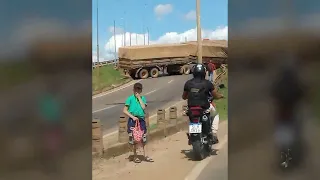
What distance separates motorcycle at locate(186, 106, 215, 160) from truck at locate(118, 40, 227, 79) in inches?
459

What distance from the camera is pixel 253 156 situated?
1450 millimetres

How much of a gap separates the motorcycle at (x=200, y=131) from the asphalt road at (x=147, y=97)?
249 cm

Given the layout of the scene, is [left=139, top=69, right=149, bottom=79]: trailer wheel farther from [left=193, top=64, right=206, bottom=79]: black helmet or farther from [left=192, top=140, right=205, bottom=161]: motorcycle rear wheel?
[left=193, top=64, right=206, bottom=79]: black helmet

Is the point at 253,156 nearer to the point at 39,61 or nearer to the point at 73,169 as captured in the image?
the point at 73,169

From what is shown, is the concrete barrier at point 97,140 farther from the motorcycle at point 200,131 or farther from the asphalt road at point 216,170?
the asphalt road at point 216,170

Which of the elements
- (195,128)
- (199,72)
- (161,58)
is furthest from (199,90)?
(161,58)

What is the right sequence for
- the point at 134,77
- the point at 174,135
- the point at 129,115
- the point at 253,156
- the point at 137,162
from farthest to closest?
the point at 134,77 → the point at 174,135 → the point at 137,162 → the point at 129,115 → the point at 253,156

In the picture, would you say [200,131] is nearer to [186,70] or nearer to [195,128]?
[195,128]

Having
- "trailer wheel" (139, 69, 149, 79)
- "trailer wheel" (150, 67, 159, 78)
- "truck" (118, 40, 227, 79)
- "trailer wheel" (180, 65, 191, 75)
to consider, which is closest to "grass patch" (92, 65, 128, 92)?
Answer: "truck" (118, 40, 227, 79)

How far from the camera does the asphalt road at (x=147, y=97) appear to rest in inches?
350

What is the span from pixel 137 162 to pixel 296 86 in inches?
128

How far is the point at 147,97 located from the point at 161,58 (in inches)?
177

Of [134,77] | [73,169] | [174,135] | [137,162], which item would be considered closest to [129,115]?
[137,162]

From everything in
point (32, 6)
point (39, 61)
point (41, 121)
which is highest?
point (32, 6)
